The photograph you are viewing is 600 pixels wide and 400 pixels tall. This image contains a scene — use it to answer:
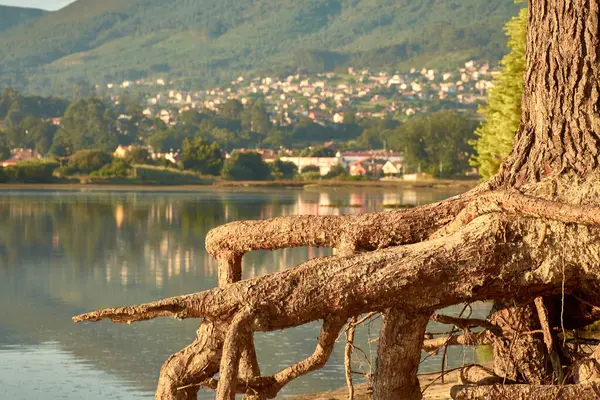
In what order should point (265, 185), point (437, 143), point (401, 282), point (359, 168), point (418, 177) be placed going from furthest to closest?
1. point (359, 168)
2. point (437, 143)
3. point (418, 177)
4. point (265, 185)
5. point (401, 282)

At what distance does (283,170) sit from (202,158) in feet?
54.2

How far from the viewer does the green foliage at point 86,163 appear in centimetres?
13734

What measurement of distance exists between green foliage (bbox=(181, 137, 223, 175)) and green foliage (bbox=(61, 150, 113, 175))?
9.67 meters

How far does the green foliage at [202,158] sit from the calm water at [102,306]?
98.1 meters

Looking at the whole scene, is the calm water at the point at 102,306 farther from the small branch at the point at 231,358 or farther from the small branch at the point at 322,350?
the small branch at the point at 231,358

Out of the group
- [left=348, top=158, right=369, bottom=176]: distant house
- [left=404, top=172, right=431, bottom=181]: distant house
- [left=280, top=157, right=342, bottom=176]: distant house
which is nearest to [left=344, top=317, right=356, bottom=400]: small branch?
[left=404, top=172, right=431, bottom=181]: distant house

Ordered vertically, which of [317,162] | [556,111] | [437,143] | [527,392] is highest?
[556,111]

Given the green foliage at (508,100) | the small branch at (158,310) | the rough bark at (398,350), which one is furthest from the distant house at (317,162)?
the small branch at (158,310)

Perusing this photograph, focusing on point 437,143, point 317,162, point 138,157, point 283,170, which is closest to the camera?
point 138,157

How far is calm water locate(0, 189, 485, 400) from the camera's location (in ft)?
41.4

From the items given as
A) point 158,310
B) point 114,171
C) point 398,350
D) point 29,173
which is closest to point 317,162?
point 114,171

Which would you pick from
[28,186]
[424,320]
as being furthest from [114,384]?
[28,186]

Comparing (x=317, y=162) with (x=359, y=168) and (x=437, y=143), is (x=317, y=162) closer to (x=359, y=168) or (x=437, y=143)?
(x=359, y=168)

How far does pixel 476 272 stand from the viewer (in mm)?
6406
